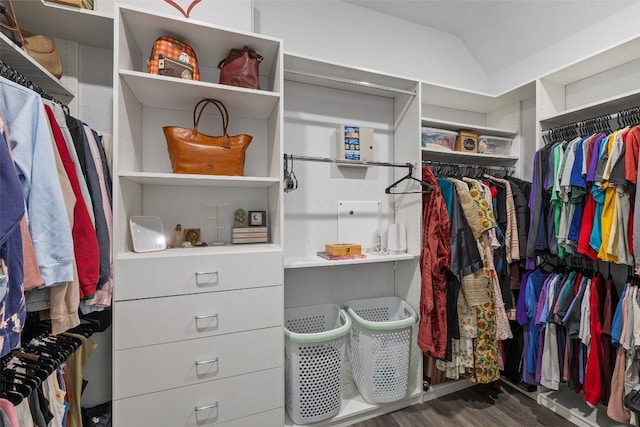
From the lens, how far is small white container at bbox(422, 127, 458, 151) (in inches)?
82.6

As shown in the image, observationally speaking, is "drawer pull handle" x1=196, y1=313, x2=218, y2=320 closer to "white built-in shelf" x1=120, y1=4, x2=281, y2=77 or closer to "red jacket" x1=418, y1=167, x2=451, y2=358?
"red jacket" x1=418, y1=167, x2=451, y2=358

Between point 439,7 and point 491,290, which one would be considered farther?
point 439,7

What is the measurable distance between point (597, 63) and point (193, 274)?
258 cm

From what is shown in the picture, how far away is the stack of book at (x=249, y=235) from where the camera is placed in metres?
1.72

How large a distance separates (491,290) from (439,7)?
2035 mm

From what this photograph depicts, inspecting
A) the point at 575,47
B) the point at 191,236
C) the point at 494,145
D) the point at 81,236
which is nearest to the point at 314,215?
the point at 191,236

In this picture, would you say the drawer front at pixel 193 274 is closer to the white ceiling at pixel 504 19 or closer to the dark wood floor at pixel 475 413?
the dark wood floor at pixel 475 413

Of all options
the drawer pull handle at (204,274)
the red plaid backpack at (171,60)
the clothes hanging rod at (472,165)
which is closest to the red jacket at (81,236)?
the drawer pull handle at (204,274)

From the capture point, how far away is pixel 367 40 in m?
2.21

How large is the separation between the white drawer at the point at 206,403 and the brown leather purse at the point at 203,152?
1031 mm

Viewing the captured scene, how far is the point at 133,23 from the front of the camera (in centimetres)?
139

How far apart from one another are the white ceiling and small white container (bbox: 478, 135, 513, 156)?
671mm

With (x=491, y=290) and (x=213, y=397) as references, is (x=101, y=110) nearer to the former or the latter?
(x=213, y=397)

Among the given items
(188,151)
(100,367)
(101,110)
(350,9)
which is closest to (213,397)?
(100,367)
